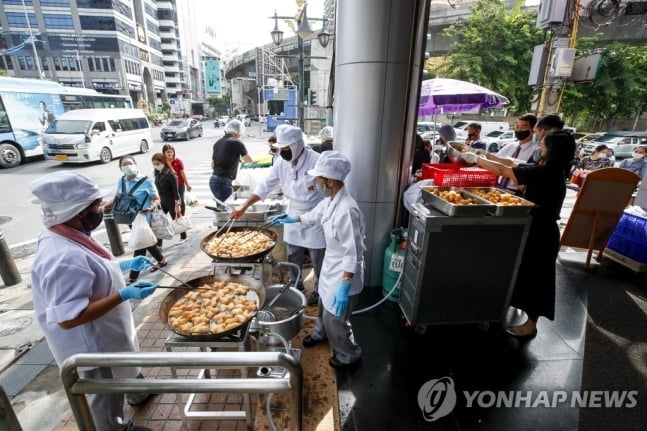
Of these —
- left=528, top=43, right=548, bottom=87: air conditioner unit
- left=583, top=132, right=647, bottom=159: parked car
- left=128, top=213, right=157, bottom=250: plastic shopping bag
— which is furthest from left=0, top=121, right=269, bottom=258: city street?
left=583, top=132, right=647, bottom=159: parked car

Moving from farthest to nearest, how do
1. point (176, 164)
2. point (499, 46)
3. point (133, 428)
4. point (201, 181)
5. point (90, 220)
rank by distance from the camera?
point (499, 46)
point (201, 181)
point (176, 164)
point (133, 428)
point (90, 220)

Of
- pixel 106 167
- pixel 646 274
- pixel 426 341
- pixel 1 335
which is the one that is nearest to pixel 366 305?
pixel 426 341

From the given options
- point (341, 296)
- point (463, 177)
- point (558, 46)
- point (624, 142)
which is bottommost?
point (341, 296)

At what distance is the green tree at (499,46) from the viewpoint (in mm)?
17994

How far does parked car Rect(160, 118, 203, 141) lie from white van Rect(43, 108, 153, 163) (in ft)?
23.5

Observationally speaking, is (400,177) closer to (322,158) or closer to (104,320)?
(322,158)

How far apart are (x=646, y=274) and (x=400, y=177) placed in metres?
4.67

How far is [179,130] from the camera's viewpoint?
Answer: 968 inches

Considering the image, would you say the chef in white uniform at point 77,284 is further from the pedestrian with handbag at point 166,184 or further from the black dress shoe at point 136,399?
the pedestrian with handbag at point 166,184

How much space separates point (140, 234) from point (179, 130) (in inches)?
895

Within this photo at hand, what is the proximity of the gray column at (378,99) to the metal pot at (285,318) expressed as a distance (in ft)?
4.07

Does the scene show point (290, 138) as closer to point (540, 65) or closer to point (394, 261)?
point (394, 261)

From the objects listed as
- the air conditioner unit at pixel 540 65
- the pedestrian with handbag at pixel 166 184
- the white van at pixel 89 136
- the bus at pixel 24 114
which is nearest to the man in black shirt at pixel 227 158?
the pedestrian with handbag at pixel 166 184

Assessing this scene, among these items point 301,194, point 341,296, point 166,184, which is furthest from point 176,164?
point 341,296
